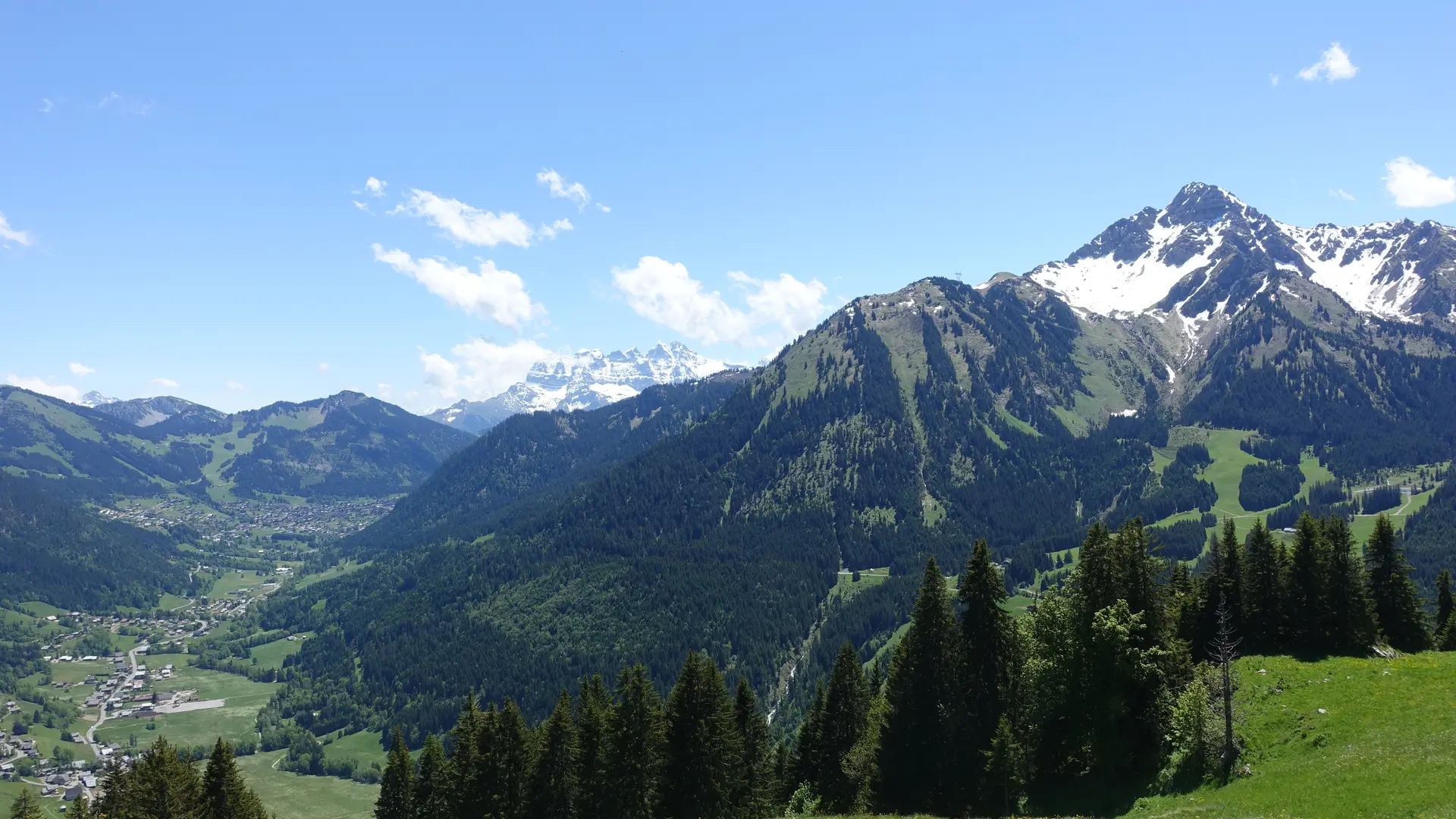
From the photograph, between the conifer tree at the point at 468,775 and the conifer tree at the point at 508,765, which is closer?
the conifer tree at the point at 508,765

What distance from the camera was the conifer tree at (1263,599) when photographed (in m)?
61.6

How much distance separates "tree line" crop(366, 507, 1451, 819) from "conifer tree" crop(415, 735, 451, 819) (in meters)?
0.19

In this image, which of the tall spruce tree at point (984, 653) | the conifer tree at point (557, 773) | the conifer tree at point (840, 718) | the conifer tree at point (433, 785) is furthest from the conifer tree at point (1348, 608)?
the conifer tree at point (433, 785)

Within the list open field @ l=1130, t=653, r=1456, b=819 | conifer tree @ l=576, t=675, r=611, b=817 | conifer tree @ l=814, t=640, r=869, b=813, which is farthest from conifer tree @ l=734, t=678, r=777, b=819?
open field @ l=1130, t=653, r=1456, b=819

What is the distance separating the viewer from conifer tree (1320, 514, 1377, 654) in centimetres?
5816

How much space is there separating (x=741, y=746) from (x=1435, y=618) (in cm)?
7462

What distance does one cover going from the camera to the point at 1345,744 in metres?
41.6

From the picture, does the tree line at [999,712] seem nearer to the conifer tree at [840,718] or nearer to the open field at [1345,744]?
the conifer tree at [840,718]

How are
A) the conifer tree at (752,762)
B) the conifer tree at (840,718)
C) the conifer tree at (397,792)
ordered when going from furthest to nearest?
1. the conifer tree at (840,718)
2. the conifer tree at (397,792)
3. the conifer tree at (752,762)

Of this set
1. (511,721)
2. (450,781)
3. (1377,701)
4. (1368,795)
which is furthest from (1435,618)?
(450,781)

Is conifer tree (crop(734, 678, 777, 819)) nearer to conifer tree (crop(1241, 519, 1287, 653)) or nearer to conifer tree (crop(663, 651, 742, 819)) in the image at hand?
conifer tree (crop(663, 651, 742, 819))

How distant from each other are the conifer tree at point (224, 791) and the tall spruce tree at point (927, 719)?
Result: 52985mm

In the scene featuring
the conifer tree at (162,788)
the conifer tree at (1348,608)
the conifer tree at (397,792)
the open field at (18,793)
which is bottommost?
the open field at (18,793)

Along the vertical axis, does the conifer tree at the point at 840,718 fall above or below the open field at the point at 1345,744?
below
